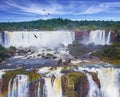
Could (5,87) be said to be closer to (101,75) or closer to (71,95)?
(71,95)

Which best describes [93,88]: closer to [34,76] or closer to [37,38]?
[34,76]

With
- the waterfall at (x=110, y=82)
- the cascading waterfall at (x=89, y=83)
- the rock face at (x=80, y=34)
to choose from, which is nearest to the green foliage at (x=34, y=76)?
the cascading waterfall at (x=89, y=83)

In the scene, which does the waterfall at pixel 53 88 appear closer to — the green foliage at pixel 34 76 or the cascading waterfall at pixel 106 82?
the green foliage at pixel 34 76

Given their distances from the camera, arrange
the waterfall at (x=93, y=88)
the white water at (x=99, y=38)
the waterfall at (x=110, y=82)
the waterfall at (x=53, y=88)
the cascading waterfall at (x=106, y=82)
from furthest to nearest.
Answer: the white water at (x=99, y=38) < the waterfall at (x=110, y=82) < the cascading waterfall at (x=106, y=82) < the waterfall at (x=93, y=88) < the waterfall at (x=53, y=88)

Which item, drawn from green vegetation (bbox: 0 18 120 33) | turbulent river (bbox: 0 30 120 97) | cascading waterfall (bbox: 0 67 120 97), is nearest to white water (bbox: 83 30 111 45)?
green vegetation (bbox: 0 18 120 33)

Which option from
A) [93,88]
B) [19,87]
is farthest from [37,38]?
[93,88]

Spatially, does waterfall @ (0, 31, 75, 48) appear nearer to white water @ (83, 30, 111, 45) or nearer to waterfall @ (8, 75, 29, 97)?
white water @ (83, 30, 111, 45)
